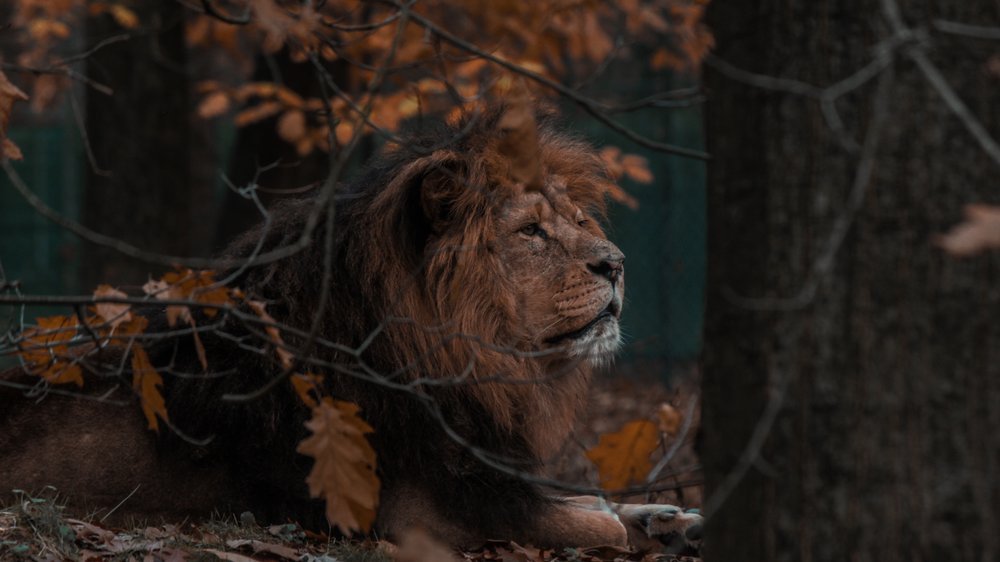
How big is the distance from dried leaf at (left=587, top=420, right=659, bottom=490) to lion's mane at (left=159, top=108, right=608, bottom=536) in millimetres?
957

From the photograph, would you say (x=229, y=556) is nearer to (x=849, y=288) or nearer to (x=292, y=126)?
(x=849, y=288)

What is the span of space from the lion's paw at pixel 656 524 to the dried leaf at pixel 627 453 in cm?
142

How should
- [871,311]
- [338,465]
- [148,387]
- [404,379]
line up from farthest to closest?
[404,379] < [148,387] < [338,465] < [871,311]

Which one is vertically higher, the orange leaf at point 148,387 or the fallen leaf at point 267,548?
the orange leaf at point 148,387

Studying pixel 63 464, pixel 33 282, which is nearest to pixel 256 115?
pixel 63 464

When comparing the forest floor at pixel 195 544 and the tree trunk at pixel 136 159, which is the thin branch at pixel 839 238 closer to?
the forest floor at pixel 195 544

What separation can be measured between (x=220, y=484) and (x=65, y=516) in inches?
21.9

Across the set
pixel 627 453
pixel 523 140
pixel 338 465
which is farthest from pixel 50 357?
pixel 627 453

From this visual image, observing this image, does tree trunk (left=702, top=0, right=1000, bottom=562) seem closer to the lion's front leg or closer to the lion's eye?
the lion's front leg

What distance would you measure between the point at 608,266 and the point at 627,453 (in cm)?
168

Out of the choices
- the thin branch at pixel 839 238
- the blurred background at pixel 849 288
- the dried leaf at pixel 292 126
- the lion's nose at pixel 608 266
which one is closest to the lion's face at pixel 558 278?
the lion's nose at pixel 608 266

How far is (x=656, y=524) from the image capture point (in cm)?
487

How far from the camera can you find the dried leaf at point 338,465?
3283 millimetres

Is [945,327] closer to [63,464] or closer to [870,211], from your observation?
[870,211]
